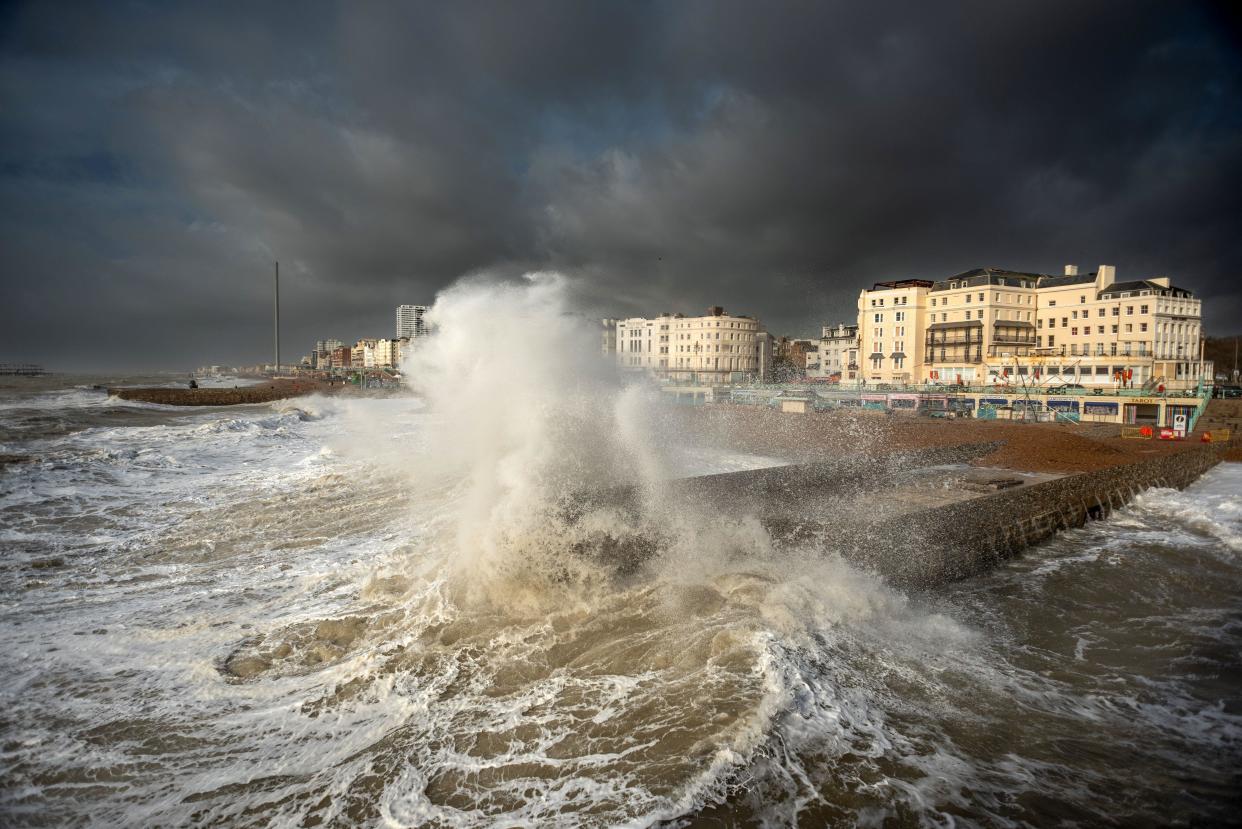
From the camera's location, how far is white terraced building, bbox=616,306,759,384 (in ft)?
298

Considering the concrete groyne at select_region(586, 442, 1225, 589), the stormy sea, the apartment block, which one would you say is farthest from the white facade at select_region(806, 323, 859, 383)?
the stormy sea

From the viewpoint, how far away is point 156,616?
710cm

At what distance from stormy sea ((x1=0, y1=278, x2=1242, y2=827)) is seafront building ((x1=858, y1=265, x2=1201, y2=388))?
53.9 metres

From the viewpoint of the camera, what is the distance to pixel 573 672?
19.4 ft

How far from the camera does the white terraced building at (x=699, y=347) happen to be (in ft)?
298

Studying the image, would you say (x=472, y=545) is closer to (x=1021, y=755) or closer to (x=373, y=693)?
(x=373, y=693)

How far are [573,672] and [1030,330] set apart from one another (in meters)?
72.7

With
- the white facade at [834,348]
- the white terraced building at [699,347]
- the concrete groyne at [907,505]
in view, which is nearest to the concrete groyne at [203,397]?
the white terraced building at [699,347]

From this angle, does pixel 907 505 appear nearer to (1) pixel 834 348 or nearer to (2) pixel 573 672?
(2) pixel 573 672

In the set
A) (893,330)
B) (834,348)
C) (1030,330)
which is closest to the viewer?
(1030,330)

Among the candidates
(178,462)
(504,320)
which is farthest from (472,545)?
(178,462)

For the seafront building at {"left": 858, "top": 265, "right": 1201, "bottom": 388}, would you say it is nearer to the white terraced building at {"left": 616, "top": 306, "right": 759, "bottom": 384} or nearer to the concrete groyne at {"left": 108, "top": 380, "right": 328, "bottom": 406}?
the white terraced building at {"left": 616, "top": 306, "right": 759, "bottom": 384}

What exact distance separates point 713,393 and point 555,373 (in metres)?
41.8

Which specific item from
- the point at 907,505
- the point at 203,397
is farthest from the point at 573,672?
the point at 203,397
